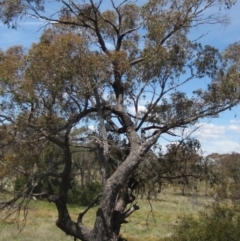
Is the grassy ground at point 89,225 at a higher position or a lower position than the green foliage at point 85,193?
lower

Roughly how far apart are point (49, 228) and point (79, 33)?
15.5 metres

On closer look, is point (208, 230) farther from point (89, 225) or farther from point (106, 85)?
point (89, 225)

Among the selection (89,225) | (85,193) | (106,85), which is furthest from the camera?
(85,193)

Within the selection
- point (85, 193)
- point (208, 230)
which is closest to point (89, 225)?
point (85, 193)

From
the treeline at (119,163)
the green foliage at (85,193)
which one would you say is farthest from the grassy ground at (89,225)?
the green foliage at (85,193)

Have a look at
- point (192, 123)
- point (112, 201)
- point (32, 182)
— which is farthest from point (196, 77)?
point (32, 182)

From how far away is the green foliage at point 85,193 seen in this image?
38938mm

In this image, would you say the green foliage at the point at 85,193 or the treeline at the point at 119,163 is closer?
the treeline at the point at 119,163

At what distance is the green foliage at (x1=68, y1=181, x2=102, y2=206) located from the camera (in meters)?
38.9

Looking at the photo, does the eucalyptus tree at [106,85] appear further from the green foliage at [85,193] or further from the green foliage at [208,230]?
the green foliage at [85,193]

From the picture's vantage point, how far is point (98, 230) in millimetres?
11438

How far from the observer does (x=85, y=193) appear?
39531 mm

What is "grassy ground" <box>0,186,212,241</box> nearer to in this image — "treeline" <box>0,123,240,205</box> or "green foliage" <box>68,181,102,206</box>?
"treeline" <box>0,123,240,205</box>

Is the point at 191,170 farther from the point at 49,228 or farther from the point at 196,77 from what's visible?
Answer: the point at 49,228
